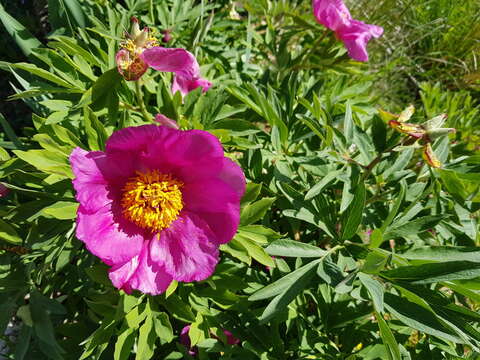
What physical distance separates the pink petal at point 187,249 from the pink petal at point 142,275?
18 millimetres

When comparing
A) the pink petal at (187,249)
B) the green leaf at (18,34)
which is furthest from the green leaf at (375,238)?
the green leaf at (18,34)

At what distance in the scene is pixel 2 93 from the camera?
2.34 m

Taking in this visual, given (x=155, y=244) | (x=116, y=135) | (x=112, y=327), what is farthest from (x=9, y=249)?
(x=116, y=135)

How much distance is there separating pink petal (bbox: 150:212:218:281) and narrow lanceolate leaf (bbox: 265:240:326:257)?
14cm

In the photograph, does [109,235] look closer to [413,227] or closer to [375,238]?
[375,238]

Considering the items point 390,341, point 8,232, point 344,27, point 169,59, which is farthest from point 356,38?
point 8,232

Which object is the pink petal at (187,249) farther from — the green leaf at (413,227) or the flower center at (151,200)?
the green leaf at (413,227)

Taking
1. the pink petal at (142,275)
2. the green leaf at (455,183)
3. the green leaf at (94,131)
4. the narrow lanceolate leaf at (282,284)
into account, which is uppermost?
the green leaf at (94,131)

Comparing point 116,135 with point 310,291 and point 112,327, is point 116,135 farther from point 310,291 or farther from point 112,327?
point 310,291

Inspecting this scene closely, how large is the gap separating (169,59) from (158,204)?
34cm

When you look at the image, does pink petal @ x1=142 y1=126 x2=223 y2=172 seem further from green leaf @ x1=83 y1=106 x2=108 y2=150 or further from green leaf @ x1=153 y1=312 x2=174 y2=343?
green leaf @ x1=153 y1=312 x2=174 y2=343

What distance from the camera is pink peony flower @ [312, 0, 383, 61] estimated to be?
1326 mm

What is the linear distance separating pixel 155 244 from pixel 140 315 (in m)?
0.21

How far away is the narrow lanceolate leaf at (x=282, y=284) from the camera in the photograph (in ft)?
2.89
